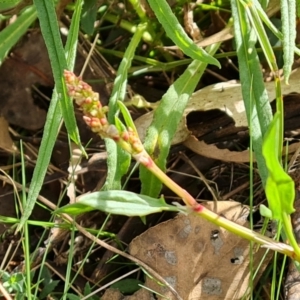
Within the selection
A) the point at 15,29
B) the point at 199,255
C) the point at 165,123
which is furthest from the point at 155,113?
the point at 15,29

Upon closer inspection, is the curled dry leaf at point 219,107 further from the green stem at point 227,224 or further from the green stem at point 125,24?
the green stem at point 227,224

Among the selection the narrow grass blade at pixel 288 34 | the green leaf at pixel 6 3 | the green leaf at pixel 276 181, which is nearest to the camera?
the green leaf at pixel 276 181

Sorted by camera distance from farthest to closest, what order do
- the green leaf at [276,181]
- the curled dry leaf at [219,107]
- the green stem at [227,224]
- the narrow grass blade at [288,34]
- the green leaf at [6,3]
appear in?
1. the curled dry leaf at [219,107]
2. the green leaf at [6,3]
3. the narrow grass blade at [288,34]
4. the green stem at [227,224]
5. the green leaf at [276,181]

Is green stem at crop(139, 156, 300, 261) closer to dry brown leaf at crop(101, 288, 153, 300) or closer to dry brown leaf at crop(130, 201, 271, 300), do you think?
dry brown leaf at crop(130, 201, 271, 300)

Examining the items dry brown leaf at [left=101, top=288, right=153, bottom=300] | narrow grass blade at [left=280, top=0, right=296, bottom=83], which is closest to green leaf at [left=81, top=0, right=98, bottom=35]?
narrow grass blade at [left=280, top=0, right=296, bottom=83]

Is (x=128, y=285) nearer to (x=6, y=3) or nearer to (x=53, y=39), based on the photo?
(x=53, y=39)

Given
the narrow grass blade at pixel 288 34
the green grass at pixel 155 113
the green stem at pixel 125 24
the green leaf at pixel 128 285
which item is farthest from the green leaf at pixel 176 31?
the green leaf at pixel 128 285
